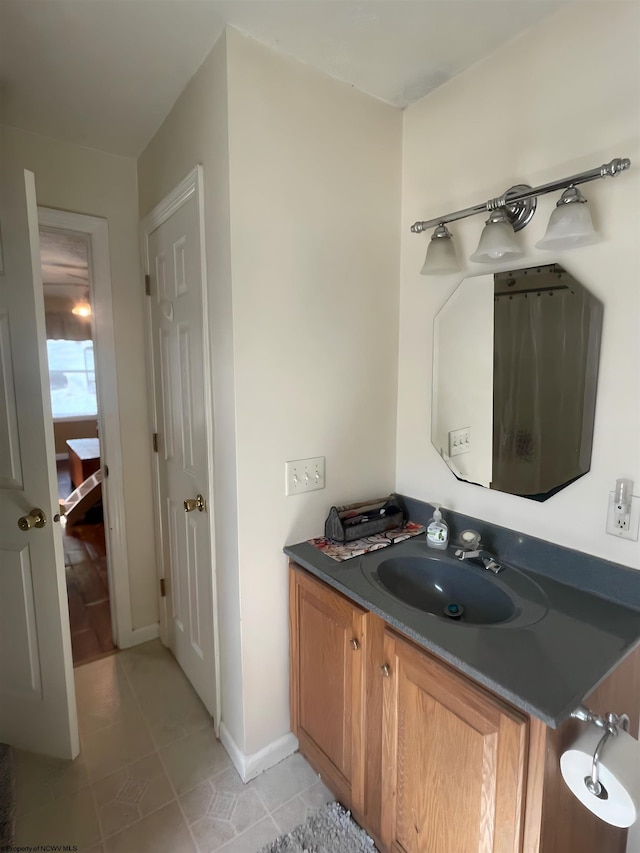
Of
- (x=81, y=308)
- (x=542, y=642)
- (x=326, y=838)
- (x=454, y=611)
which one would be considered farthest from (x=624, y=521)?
(x=81, y=308)

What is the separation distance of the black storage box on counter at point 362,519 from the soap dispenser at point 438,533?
0.18 m

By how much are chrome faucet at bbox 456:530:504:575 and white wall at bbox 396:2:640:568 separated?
120 mm

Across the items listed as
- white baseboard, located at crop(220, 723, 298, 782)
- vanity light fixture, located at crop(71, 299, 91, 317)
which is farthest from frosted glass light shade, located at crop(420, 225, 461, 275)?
vanity light fixture, located at crop(71, 299, 91, 317)

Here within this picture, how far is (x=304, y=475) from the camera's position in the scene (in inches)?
61.9

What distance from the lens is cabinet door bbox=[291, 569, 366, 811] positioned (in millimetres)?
1310

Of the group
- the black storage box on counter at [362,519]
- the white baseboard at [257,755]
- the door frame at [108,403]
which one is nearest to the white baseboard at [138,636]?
the door frame at [108,403]

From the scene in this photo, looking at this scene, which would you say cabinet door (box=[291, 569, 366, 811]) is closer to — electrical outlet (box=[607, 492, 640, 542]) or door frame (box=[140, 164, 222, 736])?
door frame (box=[140, 164, 222, 736])

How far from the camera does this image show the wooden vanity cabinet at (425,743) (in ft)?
2.95

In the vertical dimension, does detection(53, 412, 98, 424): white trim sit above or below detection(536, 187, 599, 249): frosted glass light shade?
below

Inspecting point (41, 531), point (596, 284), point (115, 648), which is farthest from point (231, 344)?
point (115, 648)

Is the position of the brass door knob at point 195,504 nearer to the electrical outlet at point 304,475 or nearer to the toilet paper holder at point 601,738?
the electrical outlet at point 304,475

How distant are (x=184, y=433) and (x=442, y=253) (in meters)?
1.19

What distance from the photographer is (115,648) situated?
7.49ft

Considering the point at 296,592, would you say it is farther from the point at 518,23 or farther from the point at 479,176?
the point at 518,23
